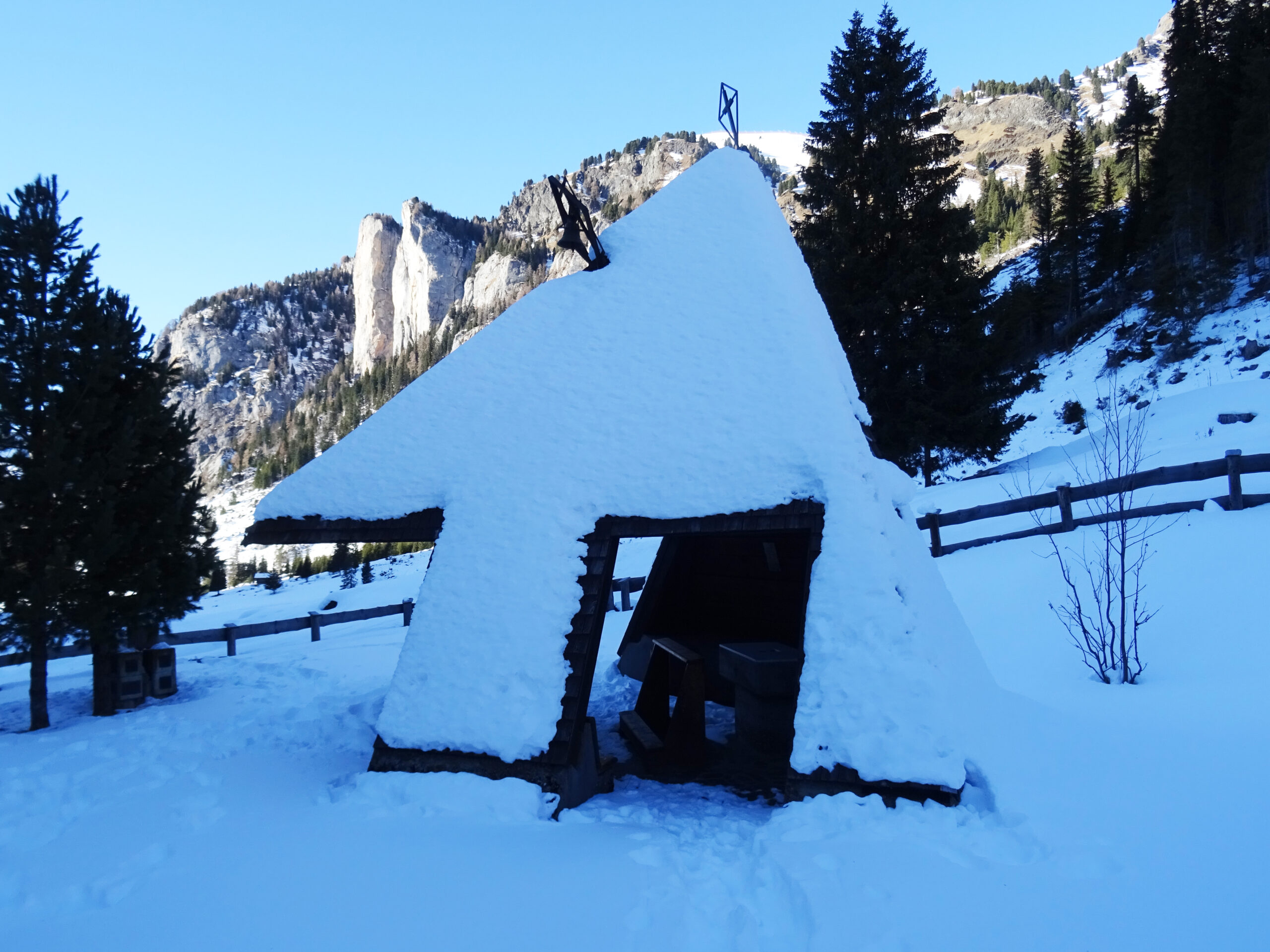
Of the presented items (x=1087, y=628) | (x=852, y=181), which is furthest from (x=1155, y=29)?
(x=1087, y=628)

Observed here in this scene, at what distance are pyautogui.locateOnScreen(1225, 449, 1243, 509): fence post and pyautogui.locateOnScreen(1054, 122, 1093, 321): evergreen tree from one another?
3232cm

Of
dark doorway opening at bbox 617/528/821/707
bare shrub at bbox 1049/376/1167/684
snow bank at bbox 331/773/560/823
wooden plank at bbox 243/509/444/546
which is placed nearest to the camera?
snow bank at bbox 331/773/560/823

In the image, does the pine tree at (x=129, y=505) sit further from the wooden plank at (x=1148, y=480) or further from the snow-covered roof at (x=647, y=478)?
the wooden plank at (x=1148, y=480)

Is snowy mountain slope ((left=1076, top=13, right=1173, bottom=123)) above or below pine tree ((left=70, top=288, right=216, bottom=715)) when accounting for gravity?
above

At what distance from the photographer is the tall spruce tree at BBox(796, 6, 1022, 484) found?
1450cm

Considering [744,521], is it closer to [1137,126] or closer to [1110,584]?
[1110,584]

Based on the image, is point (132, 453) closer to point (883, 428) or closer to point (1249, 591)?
point (1249, 591)

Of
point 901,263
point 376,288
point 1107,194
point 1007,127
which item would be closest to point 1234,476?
point 901,263

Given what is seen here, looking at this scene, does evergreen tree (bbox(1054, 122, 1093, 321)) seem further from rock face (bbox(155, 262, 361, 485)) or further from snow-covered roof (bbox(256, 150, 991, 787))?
rock face (bbox(155, 262, 361, 485))

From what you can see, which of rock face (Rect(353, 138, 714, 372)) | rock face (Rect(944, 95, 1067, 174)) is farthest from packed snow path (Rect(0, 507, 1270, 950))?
rock face (Rect(944, 95, 1067, 174))

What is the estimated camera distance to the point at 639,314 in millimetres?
5398

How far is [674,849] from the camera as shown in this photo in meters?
3.60

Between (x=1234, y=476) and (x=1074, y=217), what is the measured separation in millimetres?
37791

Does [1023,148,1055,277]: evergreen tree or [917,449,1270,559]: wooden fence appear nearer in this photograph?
[917,449,1270,559]: wooden fence
